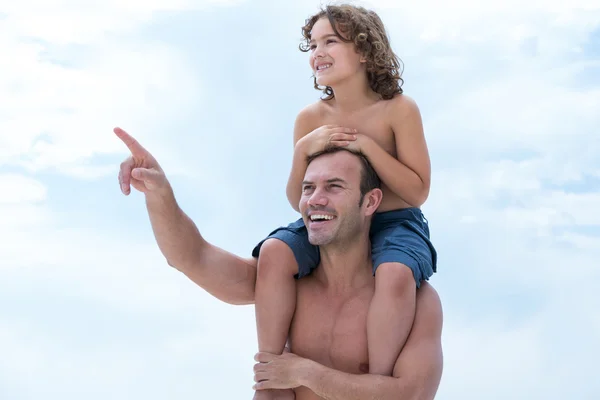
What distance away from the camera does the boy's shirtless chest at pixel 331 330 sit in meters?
4.78

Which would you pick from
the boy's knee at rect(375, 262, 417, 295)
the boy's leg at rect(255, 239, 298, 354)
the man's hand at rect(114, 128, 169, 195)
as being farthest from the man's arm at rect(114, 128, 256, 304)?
the boy's knee at rect(375, 262, 417, 295)

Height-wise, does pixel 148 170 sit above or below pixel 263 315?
above

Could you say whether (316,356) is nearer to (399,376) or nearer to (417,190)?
(399,376)

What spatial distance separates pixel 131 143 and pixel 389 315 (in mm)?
1836

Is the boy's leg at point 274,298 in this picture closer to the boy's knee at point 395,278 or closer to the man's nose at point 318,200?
the man's nose at point 318,200

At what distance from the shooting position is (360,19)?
506 centimetres

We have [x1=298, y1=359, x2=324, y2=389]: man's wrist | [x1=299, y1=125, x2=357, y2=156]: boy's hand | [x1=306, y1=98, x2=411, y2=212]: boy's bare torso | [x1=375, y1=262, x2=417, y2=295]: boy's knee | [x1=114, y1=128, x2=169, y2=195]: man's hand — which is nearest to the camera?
[x1=375, y1=262, x2=417, y2=295]: boy's knee

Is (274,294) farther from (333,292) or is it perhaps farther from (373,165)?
(373,165)

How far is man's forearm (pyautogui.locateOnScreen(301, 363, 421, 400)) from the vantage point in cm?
446

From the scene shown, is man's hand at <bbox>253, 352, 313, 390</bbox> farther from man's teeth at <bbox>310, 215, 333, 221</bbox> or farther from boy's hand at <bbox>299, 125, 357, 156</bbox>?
boy's hand at <bbox>299, 125, 357, 156</bbox>

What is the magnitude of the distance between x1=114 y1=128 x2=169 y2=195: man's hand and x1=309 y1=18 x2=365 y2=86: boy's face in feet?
Answer: 3.86

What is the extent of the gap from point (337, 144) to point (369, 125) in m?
0.31

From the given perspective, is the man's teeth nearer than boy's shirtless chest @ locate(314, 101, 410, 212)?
Yes

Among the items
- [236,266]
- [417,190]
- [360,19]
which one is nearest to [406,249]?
[417,190]
